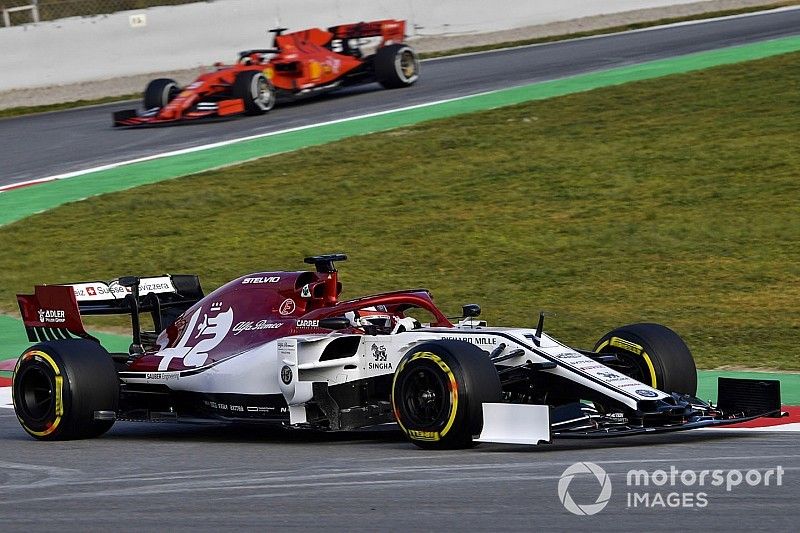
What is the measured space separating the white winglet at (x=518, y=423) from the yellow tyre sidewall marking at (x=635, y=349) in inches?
52.2

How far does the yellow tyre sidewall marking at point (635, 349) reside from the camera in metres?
8.97

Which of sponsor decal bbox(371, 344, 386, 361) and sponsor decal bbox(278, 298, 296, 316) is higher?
sponsor decal bbox(278, 298, 296, 316)

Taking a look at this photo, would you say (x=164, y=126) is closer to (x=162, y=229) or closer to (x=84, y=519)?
(x=162, y=229)

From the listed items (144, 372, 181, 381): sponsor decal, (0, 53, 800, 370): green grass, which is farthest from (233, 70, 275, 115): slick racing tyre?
(144, 372, 181, 381): sponsor decal

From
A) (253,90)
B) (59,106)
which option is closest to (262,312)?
(253,90)

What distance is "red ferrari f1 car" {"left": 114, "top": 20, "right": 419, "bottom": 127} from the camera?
80.6 feet

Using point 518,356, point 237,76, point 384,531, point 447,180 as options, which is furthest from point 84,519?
point 237,76

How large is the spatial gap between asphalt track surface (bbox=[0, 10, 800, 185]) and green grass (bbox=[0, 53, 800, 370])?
2.48m

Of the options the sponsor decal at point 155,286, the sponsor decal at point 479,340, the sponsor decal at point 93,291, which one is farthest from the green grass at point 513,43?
the sponsor decal at point 479,340

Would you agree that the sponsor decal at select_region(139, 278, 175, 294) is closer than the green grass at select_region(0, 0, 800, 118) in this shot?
Yes

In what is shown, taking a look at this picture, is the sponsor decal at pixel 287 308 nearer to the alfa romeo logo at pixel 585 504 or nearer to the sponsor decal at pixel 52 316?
the sponsor decal at pixel 52 316

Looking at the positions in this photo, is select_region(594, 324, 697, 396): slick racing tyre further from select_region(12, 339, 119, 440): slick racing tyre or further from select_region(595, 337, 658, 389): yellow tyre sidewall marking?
select_region(12, 339, 119, 440): slick racing tyre

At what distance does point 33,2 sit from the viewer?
28.1 metres

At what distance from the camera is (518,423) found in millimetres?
7934
